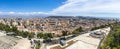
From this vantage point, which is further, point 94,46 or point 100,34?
point 100,34

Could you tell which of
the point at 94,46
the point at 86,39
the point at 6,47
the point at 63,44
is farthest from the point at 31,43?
the point at 94,46

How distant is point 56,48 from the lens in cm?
2691

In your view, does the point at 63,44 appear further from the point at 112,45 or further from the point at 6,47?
the point at 6,47

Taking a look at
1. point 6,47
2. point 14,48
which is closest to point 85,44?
point 14,48

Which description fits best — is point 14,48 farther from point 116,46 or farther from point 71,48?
point 116,46

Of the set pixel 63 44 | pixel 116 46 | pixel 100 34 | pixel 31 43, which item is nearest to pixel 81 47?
pixel 63 44

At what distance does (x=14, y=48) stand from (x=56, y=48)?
7.21 metres

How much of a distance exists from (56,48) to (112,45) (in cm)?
874

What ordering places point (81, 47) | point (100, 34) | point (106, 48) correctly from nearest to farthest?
point (106, 48)
point (81, 47)
point (100, 34)

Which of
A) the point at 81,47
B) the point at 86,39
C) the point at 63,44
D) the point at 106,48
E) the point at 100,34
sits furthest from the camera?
the point at 100,34

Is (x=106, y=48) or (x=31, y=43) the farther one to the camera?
(x=31, y=43)

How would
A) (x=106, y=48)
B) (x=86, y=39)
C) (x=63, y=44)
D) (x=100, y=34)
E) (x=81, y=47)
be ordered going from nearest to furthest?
1. (x=106, y=48)
2. (x=81, y=47)
3. (x=63, y=44)
4. (x=86, y=39)
5. (x=100, y=34)

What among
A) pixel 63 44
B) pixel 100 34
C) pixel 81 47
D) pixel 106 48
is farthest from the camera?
pixel 100 34

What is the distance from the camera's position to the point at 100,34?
3394 cm
